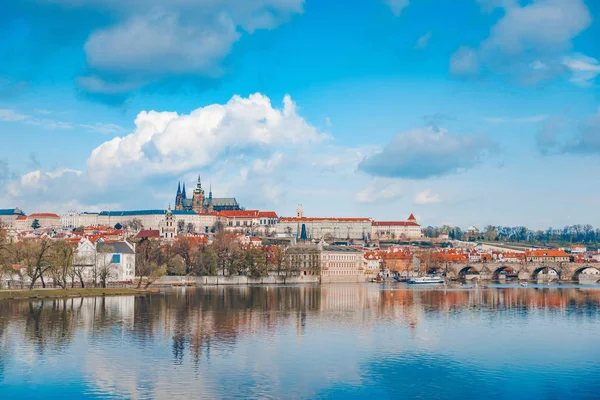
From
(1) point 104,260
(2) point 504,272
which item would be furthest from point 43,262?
(2) point 504,272

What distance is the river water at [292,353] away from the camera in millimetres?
25625

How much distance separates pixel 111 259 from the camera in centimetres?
8900

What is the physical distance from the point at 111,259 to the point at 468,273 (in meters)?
70.4

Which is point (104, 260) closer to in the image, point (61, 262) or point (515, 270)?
point (61, 262)

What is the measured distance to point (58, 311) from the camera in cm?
4941

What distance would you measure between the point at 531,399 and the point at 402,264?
4976 inches

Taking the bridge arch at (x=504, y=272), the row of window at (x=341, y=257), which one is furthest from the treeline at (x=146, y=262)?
the bridge arch at (x=504, y=272)

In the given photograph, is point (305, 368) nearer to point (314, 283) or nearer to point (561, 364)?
point (561, 364)

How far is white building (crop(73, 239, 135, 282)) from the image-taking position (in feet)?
275

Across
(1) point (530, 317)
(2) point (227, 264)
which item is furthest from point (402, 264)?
(1) point (530, 317)

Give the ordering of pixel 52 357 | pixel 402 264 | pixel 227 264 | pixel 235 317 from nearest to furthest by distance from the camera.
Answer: pixel 52 357 < pixel 235 317 < pixel 227 264 < pixel 402 264

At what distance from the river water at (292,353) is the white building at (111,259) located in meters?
29.3

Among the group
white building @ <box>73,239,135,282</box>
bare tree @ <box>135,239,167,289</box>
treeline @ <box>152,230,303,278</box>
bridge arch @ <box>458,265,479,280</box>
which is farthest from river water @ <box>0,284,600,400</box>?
bridge arch @ <box>458,265,479,280</box>

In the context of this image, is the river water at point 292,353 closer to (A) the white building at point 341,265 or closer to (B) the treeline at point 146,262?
(B) the treeline at point 146,262
